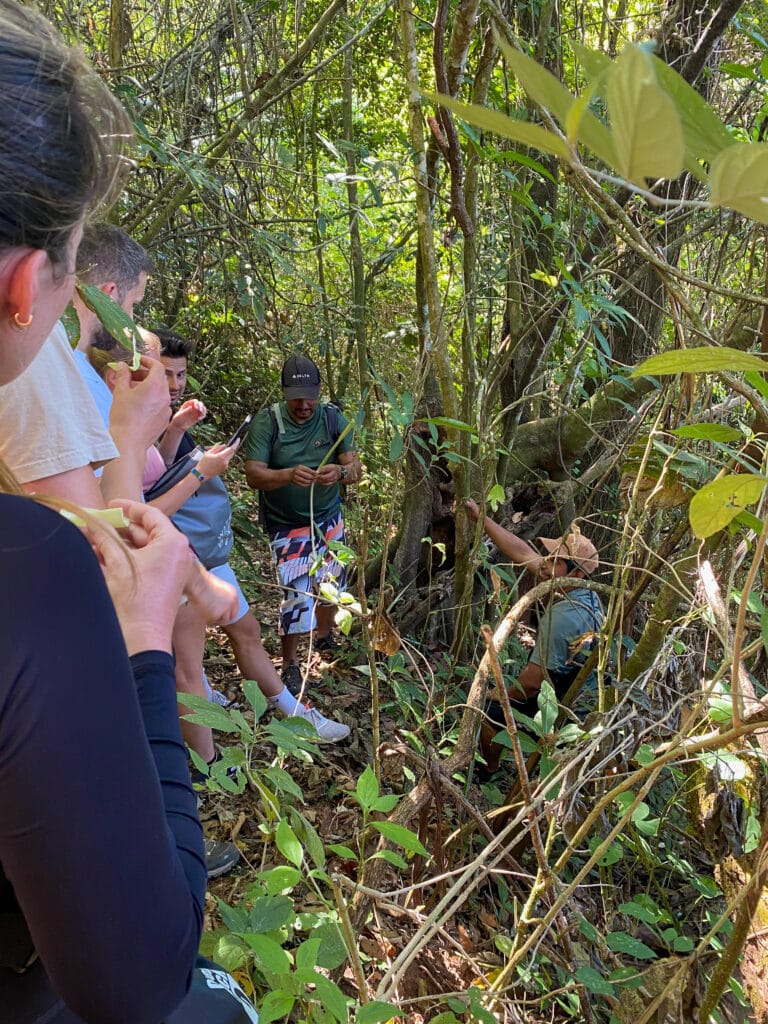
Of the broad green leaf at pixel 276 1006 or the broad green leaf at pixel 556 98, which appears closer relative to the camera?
the broad green leaf at pixel 556 98

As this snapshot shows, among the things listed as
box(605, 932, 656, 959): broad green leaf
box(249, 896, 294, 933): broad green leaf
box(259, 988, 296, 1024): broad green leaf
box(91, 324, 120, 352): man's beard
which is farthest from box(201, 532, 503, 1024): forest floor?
box(91, 324, 120, 352): man's beard

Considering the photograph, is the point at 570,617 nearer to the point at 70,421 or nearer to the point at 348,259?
the point at 70,421

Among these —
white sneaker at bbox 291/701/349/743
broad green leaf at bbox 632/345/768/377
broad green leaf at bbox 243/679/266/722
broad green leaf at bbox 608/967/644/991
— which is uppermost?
broad green leaf at bbox 632/345/768/377

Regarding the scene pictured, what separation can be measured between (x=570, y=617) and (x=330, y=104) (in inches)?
165

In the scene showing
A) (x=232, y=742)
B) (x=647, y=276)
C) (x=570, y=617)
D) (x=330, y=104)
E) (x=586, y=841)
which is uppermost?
(x=330, y=104)

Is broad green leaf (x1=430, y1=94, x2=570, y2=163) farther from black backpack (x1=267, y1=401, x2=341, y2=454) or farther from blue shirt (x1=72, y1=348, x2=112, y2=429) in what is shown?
black backpack (x1=267, y1=401, x2=341, y2=454)

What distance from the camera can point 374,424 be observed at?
213 inches

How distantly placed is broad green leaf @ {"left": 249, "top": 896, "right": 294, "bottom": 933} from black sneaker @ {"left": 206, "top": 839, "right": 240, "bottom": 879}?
1211 millimetres

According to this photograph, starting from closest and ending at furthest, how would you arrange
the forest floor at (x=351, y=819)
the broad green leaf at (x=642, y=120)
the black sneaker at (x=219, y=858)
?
the broad green leaf at (x=642, y=120)
the forest floor at (x=351, y=819)
the black sneaker at (x=219, y=858)

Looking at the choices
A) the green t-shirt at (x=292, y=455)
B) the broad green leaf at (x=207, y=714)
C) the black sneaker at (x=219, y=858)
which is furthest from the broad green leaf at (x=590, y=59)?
the green t-shirt at (x=292, y=455)

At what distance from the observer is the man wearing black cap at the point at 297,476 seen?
12.2ft

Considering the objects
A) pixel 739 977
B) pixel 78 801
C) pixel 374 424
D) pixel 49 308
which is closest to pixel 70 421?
pixel 49 308

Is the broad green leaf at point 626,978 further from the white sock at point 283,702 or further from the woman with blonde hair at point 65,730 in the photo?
the white sock at point 283,702

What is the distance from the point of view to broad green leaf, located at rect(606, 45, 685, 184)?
29 cm
